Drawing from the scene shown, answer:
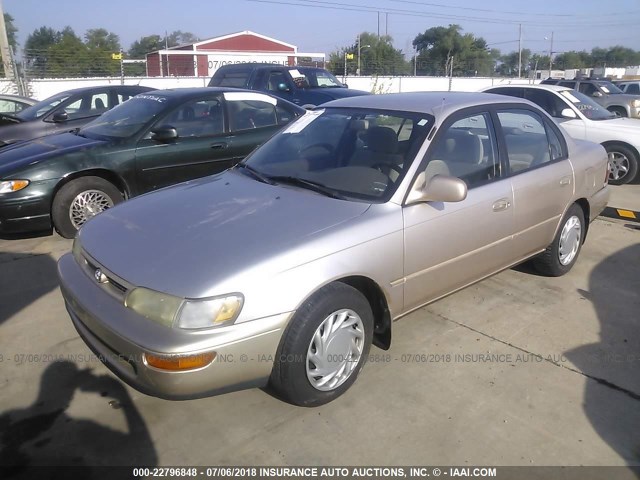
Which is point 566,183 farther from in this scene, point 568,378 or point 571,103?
point 571,103

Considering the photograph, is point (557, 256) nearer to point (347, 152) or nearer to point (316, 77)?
point (347, 152)

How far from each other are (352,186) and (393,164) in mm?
296

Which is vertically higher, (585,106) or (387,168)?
(585,106)

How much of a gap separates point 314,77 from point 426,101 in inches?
339

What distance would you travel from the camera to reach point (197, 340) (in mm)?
2291

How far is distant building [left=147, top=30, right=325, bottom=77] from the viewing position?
3847 cm

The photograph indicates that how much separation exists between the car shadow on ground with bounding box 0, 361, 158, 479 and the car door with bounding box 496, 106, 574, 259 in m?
2.84

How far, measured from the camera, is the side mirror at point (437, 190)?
2945mm

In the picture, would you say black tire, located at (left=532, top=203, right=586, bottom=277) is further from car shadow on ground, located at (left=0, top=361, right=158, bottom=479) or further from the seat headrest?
car shadow on ground, located at (left=0, top=361, right=158, bottom=479)

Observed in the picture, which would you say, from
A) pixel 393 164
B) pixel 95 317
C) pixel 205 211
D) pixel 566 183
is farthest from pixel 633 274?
pixel 95 317

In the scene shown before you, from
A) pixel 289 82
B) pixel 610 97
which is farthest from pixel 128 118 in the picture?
pixel 610 97

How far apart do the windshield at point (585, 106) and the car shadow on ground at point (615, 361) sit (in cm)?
456

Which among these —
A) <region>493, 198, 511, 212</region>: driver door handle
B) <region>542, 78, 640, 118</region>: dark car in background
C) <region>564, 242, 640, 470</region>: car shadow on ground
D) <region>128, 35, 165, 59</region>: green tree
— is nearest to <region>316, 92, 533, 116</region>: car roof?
<region>493, 198, 511, 212</region>: driver door handle

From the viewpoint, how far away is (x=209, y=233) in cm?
274
